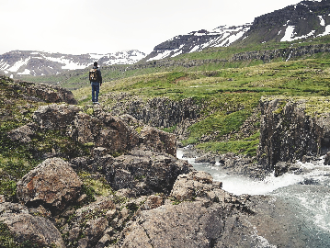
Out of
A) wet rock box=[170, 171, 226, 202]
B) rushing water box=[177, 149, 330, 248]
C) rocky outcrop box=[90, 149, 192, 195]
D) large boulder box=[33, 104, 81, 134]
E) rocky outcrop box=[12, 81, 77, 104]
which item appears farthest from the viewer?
rocky outcrop box=[12, 81, 77, 104]

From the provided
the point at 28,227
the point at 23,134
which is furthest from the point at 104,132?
the point at 28,227

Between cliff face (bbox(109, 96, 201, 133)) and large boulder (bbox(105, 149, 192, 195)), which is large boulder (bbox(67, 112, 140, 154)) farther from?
cliff face (bbox(109, 96, 201, 133))

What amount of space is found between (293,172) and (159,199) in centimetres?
3303

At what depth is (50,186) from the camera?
16.9 metres

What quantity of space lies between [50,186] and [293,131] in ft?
147

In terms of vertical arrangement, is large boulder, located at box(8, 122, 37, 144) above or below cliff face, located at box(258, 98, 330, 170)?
above

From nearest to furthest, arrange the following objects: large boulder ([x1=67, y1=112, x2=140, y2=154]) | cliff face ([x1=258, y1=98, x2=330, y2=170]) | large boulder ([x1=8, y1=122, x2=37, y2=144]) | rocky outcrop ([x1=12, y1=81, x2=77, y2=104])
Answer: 1. large boulder ([x1=8, y1=122, x2=37, y2=144])
2. large boulder ([x1=67, y1=112, x2=140, y2=154])
3. rocky outcrop ([x1=12, y1=81, x2=77, y2=104])
4. cliff face ([x1=258, y1=98, x2=330, y2=170])

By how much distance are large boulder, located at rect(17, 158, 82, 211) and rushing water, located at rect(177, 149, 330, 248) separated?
20.5 metres

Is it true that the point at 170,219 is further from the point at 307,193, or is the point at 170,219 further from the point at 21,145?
the point at 307,193

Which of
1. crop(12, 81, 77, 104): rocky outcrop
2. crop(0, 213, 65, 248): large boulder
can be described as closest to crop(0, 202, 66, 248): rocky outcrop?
crop(0, 213, 65, 248): large boulder

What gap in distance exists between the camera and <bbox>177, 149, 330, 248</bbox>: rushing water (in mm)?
23183

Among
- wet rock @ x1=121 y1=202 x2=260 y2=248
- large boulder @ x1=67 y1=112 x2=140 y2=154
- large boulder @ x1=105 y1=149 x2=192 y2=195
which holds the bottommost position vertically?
wet rock @ x1=121 y1=202 x2=260 y2=248

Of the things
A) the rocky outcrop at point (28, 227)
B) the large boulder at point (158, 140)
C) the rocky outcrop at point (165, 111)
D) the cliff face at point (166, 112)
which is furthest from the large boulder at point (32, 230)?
the rocky outcrop at point (165, 111)

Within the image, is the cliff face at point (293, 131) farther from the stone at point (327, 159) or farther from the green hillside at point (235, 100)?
the green hillside at point (235, 100)
